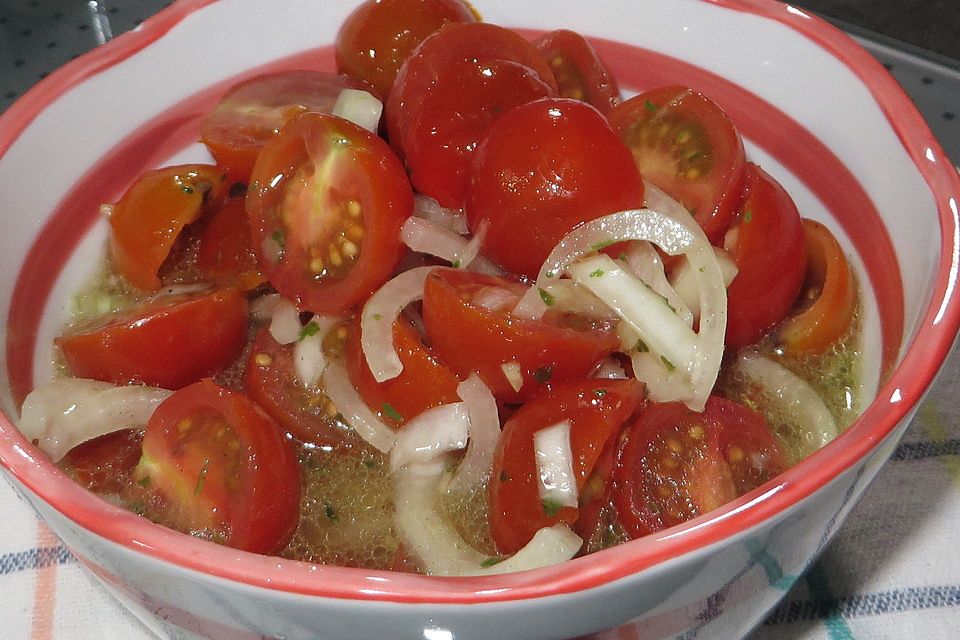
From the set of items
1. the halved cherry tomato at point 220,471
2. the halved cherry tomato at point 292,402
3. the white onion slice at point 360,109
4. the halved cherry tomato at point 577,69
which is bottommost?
the halved cherry tomato at point 292,402

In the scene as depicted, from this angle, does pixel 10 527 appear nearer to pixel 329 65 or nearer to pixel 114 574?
pixel 114 574

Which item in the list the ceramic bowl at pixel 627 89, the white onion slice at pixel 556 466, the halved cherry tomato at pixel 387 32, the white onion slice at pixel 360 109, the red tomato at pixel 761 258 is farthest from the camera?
the halved cherry tomato at pixel 387 32

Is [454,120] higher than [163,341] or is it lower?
higher

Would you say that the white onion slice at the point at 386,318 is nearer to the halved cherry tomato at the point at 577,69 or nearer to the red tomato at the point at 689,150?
the red tomato at the point at 689,150

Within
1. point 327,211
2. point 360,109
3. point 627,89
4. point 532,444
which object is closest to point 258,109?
point 360,109

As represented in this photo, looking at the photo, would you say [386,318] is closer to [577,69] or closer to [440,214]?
[440,214]

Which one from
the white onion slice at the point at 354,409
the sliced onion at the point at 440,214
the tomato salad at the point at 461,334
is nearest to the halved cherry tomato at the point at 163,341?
the tomato salad at the point at 461,334
